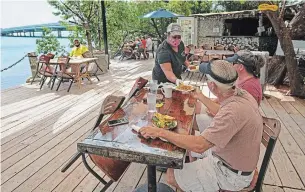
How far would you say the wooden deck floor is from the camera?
2412 mm

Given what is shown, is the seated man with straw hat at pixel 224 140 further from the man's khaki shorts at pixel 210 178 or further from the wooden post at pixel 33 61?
the wooden post at pixel 33 61

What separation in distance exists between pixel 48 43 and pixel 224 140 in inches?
507

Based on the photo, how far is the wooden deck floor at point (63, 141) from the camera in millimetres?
2412

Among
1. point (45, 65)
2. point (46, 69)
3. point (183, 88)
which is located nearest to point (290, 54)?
point (183, 88)

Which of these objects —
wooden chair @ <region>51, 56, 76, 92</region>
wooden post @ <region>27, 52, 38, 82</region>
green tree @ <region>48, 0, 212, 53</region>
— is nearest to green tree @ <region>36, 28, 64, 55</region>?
green tree @ <region>48, 0, 212, 53</region>

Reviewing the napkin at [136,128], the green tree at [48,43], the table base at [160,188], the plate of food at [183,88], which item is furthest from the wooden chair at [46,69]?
the green tree at [48,43]

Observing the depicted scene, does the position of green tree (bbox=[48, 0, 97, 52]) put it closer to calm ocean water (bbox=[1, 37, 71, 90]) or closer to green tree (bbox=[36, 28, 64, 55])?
green tree (bbox=[36, 28, 64, 55])

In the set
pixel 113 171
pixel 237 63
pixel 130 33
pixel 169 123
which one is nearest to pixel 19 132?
pixel 113 171

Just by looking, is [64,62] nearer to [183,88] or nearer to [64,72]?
[64,72]

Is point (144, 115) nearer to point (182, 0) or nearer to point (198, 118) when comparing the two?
point (198, 118)

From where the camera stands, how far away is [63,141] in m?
3.33

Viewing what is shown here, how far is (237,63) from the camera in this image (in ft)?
7.58

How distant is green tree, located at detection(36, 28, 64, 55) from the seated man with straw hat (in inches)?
483

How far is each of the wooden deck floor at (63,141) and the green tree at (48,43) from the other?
6.90 meters
